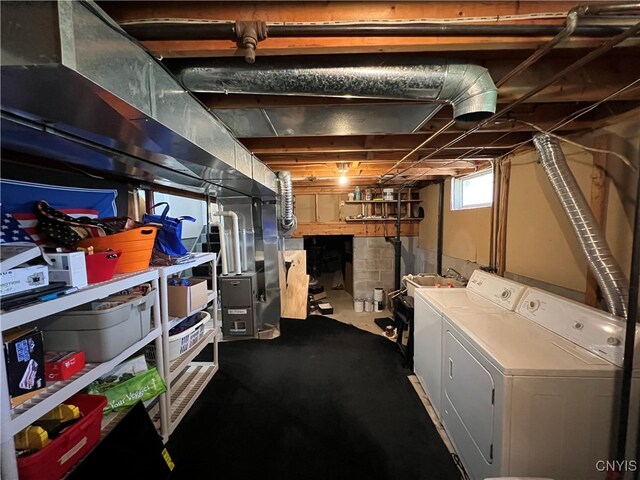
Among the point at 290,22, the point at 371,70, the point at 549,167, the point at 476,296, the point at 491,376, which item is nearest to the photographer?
the point at 290,22

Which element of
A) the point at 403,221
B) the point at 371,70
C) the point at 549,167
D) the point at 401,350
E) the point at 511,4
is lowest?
the point at 401,350

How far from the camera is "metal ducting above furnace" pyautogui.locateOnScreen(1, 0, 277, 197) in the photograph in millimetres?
615

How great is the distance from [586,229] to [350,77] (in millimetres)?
1540

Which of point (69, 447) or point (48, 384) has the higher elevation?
point (48, 384)

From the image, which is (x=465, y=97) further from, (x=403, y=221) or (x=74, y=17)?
(x=403, y=221)

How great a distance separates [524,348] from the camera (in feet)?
4.29

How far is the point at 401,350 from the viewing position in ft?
9.82

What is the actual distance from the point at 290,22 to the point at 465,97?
31.5 inches

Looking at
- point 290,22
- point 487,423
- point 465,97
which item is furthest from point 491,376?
point 290,22

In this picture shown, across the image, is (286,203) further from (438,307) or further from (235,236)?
(438,307)

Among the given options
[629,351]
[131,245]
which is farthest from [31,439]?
[629,351]

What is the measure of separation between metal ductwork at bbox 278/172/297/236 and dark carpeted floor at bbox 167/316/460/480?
1808 millimetres

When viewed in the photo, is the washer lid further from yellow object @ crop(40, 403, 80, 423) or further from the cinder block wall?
the cinder block wall

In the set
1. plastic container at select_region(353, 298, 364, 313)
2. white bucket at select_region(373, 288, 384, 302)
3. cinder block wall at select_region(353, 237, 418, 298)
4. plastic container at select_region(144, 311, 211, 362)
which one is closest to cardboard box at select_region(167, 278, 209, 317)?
plastic container at select_region(144, 311, 211, 362)
